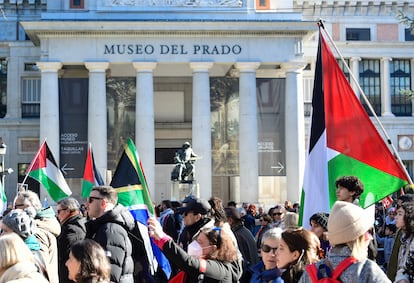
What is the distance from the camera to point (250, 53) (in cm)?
4194

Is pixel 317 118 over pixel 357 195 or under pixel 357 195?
over

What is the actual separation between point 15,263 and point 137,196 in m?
4.73

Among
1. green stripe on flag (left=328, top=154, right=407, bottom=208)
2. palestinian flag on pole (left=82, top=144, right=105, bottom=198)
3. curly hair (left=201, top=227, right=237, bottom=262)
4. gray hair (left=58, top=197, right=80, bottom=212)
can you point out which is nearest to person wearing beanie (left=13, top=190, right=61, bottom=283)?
gray hair (left=58, top=197, right=80, bottom=212)

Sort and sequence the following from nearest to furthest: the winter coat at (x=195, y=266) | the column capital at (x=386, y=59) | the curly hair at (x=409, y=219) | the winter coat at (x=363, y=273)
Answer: the winter coat at (x=363, y=273) → the winter coat at (x=195, y=266) → the curly hair at (x=409, y=219) → the column capital at (x=386, y=59)

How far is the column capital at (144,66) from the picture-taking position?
41219 millimetres

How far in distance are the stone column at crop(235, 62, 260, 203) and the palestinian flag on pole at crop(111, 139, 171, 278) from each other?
30.4 meters

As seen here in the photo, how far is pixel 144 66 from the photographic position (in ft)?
135

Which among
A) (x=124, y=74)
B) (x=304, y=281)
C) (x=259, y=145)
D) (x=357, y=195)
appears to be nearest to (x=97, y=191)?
(x=357, y=195)

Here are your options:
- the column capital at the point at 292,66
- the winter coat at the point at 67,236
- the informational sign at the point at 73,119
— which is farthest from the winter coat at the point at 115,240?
the column capital at the point at 292,66

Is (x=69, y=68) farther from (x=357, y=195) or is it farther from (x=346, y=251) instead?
(x=346, y=251)

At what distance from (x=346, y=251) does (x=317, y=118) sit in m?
4.81

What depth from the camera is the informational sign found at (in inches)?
1601

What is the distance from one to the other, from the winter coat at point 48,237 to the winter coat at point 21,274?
8.53 feet

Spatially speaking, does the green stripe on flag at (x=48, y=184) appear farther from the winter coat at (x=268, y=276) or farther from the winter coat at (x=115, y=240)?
the winter coat at (x=268, y=276)
